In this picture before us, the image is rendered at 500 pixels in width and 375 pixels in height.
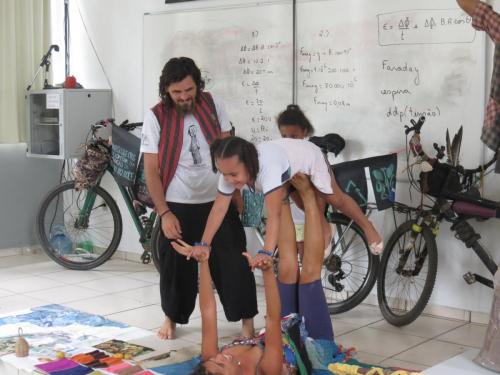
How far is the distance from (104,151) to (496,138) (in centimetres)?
293

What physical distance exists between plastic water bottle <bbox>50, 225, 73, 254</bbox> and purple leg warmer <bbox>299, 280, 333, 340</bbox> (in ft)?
9.60

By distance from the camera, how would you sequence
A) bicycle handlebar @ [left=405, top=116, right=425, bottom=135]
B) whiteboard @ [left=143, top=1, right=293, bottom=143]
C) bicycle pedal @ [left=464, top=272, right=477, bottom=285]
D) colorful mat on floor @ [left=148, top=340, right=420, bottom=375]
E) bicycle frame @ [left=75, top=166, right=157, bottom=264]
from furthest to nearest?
1. bicycle frame @ [left=75, top=166, right=157, bottom=264]
2. whiteboard @ [left=143, top=1, right=293, bottom=143]
3. bicycle handlebar @ [left=405, top=116, right=425, bottom=135]
4. bicycle pedal @ [left=464, top=272, right=477, bottom=285]
5. colorful mat on floor @ [left=148, top=340, right=420, bottom=375]

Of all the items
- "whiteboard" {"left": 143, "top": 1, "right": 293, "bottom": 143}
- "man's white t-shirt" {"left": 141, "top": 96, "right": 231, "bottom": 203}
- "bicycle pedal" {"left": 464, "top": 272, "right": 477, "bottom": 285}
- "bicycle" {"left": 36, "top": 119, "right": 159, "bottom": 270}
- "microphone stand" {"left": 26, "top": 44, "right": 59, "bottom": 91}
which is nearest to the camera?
"man's white t-shirt" {"left": 141, "top": 96, "right": 231, "bottom": 203}

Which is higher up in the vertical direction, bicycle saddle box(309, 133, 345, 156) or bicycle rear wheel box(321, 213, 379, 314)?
bicycle saddle box(309, 133, 345, 156)

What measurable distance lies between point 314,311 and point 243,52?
7.30 ft

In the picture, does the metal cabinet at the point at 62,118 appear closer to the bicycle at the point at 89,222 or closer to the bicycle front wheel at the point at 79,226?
the bicycle at the point at 89,222

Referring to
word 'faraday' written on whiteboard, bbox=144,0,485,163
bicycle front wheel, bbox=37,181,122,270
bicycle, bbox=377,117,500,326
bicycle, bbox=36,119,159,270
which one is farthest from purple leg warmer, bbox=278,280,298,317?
bicycle front wheel, bbox=37,181,122,270

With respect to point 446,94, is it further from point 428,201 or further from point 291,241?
point 291,241

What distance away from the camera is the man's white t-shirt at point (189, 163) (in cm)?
369

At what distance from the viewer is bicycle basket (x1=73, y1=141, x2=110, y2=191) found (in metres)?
5.40

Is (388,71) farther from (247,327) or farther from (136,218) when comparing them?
(136,218)

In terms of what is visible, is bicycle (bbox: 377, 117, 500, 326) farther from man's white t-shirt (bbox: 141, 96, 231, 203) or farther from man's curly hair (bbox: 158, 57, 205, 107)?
man's curly hair (bbox: 158, 57, 205, 107)

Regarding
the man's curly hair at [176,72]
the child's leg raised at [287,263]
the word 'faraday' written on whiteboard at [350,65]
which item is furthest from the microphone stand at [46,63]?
the child's leg raised at [287,263]

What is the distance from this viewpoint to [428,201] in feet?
14.1
